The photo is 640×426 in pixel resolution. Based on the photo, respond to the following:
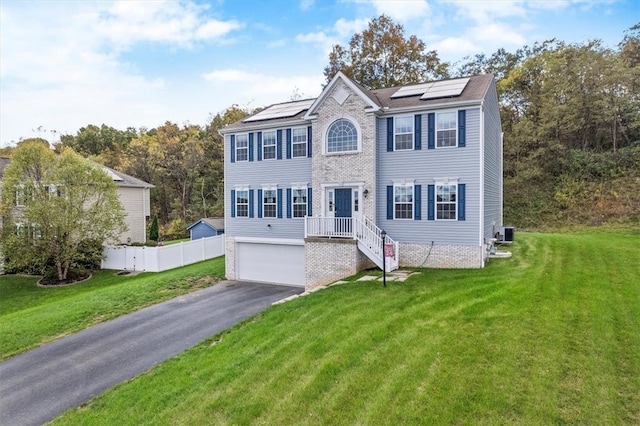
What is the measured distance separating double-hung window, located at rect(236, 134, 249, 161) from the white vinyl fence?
6464 mm

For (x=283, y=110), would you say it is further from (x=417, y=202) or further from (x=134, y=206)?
(x=134, y=206)

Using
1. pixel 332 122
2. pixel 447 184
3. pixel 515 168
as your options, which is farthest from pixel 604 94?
pixel 332 122

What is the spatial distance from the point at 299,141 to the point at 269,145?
5.27 ft

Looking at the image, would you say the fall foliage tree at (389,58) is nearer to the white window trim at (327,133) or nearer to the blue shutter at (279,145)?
the blue shutter at (279,145)

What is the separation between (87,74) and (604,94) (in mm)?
34712

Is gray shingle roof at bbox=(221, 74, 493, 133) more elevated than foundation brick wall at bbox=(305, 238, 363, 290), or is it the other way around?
gray shingle roof at bbox=(221, 74, 493, 133)

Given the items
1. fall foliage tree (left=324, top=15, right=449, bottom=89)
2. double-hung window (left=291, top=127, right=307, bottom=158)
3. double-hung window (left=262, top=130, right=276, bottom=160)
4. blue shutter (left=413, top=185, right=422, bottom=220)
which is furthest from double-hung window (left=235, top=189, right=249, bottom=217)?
fall foliage tree (left=324, top=15, right=449, bottom=89)

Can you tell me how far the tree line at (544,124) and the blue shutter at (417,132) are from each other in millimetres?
15669

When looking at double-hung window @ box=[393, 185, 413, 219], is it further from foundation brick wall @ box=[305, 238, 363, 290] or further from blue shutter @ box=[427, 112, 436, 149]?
foundation brick wall @ box=[305, 238, 363, 290]

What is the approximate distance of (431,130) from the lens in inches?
529

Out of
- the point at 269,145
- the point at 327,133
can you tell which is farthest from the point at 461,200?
the point at 269,145

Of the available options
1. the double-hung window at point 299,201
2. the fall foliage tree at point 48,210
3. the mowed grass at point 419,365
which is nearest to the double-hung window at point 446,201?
the mowed grass at point 419,365

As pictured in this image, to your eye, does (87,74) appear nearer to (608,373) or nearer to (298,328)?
(298,328)

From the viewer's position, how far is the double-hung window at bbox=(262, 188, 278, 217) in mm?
16656
